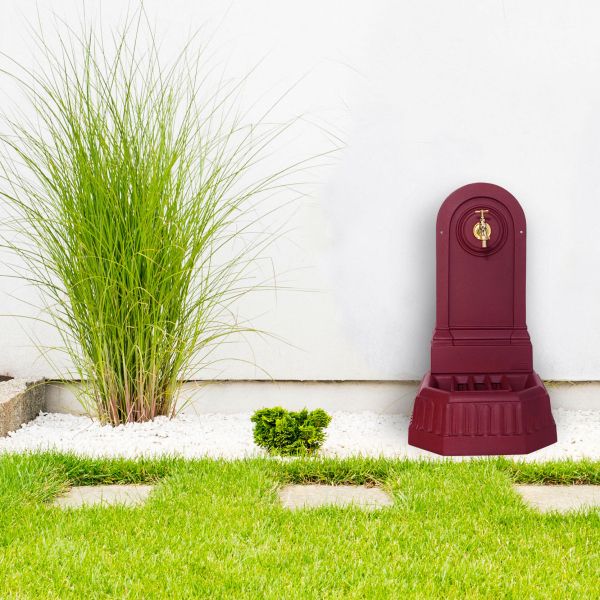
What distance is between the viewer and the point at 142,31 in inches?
130

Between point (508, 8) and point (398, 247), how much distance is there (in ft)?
3.66

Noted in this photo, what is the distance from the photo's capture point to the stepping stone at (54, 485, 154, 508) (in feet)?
6.56

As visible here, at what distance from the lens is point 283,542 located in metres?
1.69

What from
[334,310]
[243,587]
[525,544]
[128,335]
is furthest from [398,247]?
[243,587]

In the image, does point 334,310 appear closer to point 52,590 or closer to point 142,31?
point 142,31

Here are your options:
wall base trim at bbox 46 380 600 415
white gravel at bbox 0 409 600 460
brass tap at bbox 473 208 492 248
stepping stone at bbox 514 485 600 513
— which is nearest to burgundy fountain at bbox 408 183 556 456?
brass tap at bbox 473 208 492 248

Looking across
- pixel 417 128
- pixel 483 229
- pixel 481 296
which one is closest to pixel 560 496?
pixel 481 296

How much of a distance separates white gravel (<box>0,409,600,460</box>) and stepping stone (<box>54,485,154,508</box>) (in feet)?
0.84

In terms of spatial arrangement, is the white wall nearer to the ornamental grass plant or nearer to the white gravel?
the ornamental grass plant

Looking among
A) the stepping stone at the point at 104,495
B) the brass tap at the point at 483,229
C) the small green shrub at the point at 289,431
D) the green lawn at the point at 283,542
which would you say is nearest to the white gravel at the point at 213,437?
the small green shrub at the point at 289,431

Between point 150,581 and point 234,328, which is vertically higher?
point 234,328

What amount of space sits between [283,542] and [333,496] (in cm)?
44

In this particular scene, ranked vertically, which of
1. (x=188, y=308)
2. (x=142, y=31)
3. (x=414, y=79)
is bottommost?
(x=188, y=308)

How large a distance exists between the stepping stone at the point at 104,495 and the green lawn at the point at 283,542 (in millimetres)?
40
